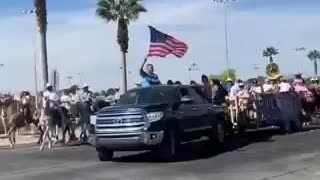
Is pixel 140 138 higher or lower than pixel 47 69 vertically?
lower

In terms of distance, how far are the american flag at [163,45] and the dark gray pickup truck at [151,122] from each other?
217 inches

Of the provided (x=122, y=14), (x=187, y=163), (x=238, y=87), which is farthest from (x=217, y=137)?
(x=122, y=14)

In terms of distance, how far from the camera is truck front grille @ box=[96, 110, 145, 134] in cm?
1597

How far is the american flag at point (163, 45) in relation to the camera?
23.3 meters

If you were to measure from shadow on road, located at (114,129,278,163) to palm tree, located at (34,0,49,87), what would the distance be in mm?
8676

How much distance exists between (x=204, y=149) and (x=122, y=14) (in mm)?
30797

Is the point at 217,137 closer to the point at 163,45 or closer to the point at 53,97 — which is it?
the point at 53,97

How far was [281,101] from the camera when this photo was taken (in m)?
23.8

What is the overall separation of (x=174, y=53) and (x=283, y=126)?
14.5ft

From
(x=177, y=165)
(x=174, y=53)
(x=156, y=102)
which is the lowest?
(x=177, y=165)

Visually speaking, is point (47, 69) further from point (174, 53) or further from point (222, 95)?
point (222, 95)

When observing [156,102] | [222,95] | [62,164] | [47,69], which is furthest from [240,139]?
[47,69]

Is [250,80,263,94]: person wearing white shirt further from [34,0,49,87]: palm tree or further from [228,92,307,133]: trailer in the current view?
[34,0,49,87]: palm tree

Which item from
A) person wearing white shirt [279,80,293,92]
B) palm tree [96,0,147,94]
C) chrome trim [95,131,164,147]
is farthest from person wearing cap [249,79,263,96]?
palm tree [96,0,147,94]
